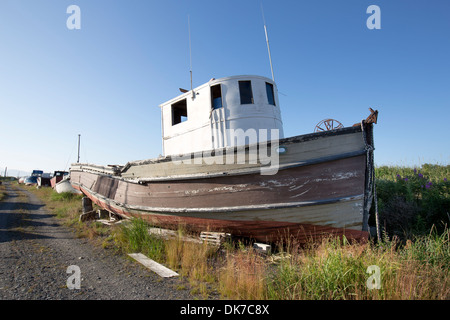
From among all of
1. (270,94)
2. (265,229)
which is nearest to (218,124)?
(270,94)

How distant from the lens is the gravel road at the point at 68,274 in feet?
9.70

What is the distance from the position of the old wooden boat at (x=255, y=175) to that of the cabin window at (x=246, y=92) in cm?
3

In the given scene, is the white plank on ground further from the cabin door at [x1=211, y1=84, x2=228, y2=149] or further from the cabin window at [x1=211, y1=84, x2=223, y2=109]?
the cabin window at [x1=211, y1=84, x2=223, y2=109]

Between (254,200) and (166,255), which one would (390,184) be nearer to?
(254,200)

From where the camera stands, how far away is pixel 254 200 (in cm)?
456

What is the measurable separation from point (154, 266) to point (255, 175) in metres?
2.45

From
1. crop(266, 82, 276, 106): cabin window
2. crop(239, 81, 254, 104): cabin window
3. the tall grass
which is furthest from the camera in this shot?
crop(266, 82, 276, 106): cabin window

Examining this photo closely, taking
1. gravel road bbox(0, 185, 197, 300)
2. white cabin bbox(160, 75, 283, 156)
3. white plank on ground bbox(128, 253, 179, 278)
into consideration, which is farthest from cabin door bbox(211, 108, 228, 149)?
gravel road bbox(0, 185, 197, 300)

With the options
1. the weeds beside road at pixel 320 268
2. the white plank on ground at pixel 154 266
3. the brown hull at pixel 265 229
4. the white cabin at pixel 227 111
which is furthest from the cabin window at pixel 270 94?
the white plank on ground at pixel 154 266

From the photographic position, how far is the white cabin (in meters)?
5.88

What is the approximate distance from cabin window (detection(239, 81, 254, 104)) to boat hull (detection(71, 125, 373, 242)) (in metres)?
2.19

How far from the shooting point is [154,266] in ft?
12.8
